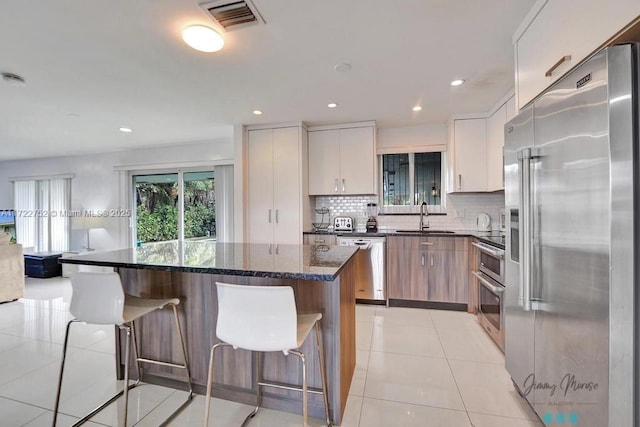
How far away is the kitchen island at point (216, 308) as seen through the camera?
1575 millimetres

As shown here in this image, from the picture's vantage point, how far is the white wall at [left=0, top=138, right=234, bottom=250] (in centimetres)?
504

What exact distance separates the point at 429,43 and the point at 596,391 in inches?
85.1

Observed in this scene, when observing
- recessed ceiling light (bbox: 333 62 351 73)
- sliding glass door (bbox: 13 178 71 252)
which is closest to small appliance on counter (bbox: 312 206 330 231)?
recessed ceiling light (bbox: 333 62 351 73)

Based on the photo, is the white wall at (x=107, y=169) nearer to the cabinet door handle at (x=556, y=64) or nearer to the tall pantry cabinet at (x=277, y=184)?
the tall pantry cabinet at (x=277, y=184)

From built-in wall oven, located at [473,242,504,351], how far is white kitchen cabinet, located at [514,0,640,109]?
1.31 m

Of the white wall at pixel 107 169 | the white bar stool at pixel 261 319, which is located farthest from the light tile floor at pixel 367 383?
the white wall at pixel 107 169

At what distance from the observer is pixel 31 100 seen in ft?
9.73

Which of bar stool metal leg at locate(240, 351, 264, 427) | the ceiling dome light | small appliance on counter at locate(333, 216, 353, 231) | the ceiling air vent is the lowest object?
bar stool metal leg at locate(240, 351, 264, 427)

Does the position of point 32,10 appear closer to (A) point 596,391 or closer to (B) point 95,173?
(A) point 596,391

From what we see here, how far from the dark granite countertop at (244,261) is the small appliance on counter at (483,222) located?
2.60 meters

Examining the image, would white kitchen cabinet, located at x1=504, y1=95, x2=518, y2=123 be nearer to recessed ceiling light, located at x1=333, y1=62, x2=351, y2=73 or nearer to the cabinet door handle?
the cabinet door handle

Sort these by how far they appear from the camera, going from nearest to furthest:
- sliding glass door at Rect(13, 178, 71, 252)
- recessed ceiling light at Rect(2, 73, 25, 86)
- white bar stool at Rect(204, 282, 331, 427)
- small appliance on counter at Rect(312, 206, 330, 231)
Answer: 1. white bar stool at Rect(204, 282, 331, 427)
2. recessed ceiling light at Rect(2, 73, 25, 86)
3. small appliance on counter at Rect(312, 206, 330, 231)
4. sliding glass door at Rect(13, 178, 71, 252)

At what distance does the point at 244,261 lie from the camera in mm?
1615

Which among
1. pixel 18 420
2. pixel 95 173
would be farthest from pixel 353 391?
pixel 95 173
